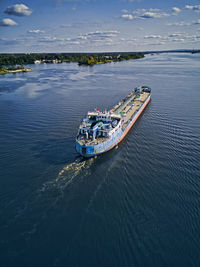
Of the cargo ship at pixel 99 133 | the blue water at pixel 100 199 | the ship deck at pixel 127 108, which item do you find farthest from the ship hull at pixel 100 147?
the ship deck at pixel 127 108

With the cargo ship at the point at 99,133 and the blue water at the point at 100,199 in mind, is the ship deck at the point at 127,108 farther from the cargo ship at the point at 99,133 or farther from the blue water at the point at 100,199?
the blue water at the point at 100,199

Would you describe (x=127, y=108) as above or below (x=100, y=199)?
above

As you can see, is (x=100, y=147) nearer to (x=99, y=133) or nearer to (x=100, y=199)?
(x=99, y=133)

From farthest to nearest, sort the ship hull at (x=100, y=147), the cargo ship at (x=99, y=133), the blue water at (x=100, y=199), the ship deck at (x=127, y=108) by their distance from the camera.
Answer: the ship deck at (x=127, y=108), the cargo ship at (x=99, y=133), the ship hull at (x=100, y=147), the blue water at (x=100, y=199)

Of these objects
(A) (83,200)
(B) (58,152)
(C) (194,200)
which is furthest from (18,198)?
(C) (194,200)

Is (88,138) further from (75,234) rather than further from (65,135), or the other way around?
(75,234)

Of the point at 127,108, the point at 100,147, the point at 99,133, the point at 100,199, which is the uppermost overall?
the point at 127,108

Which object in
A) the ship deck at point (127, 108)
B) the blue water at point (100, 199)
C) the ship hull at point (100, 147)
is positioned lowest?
the blue water at point (100, 199)

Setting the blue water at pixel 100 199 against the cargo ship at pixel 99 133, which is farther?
the cargo ship at pixel 99 133

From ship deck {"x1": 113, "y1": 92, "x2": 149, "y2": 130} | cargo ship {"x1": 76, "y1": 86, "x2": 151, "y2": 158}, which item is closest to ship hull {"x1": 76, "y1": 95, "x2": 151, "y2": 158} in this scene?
cargo ship {"x1": 76, "y1": 86, "x2": 151, "y2": 158}

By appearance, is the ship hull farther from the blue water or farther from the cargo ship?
the blue water

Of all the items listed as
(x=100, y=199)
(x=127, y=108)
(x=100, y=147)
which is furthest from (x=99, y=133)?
(x=127, y=108)
